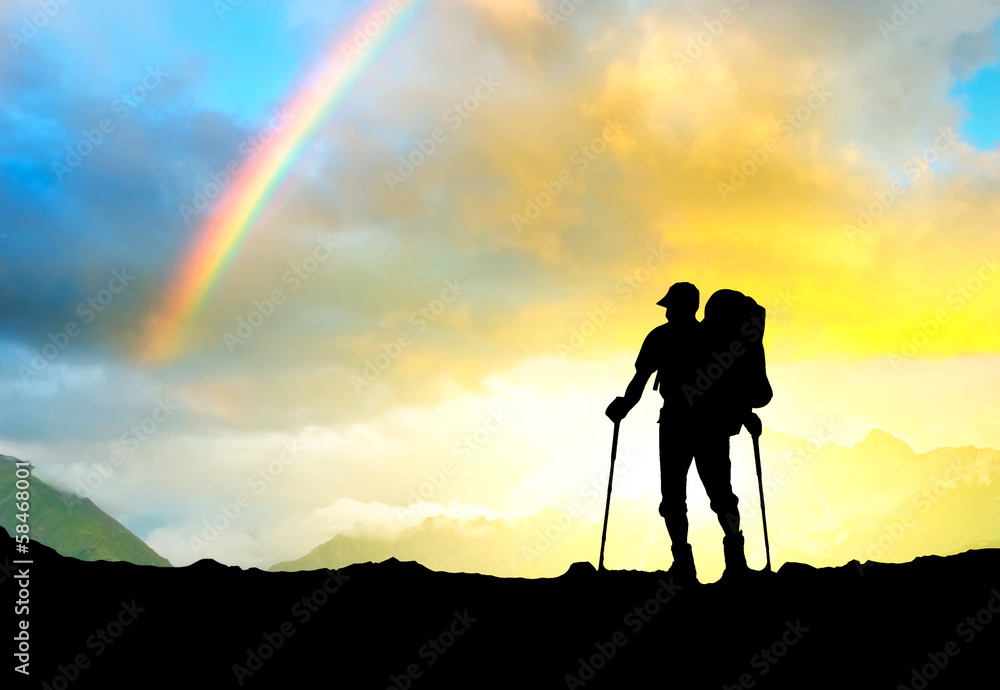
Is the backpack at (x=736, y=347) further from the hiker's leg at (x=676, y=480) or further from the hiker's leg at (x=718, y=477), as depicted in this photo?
the hiker's leg at (x=676, y=480)

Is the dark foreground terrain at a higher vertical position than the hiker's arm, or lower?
lower

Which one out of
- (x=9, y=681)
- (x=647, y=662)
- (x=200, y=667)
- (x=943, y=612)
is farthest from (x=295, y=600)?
(x=943, y=612)

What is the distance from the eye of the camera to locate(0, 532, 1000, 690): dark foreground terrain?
6586 millimetres

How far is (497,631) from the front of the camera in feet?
23.8

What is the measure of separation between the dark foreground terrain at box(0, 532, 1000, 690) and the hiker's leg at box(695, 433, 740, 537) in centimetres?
153

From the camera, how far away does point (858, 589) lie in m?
8.04

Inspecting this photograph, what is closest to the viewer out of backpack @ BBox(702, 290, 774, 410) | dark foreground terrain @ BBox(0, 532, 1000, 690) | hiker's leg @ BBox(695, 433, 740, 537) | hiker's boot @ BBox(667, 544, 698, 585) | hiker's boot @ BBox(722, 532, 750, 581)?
dark foreground terrain @ BBox(0, 532, 1000, 690)

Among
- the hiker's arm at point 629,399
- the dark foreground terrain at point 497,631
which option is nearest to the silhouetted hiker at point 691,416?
the hiker's arm at point 629,399

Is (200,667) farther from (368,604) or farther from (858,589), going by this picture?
(858,589)

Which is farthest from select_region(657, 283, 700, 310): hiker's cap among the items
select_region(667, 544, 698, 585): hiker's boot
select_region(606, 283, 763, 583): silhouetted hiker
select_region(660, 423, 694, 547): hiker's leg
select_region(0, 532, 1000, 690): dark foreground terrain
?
select_region(0, 532, 1000, 690): dark foreground terrain

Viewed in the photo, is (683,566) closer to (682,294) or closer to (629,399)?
(629,399)

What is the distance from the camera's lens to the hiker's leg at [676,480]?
10.2 meters

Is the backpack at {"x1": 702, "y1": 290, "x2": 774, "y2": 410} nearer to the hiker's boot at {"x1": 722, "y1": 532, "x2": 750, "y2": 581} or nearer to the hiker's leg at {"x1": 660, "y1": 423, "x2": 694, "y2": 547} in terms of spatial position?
the hiker's leg at {"x1": 660, "y1": 423, "x2": 694, "y2": 547}

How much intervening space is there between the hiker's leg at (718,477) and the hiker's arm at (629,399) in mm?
1168
